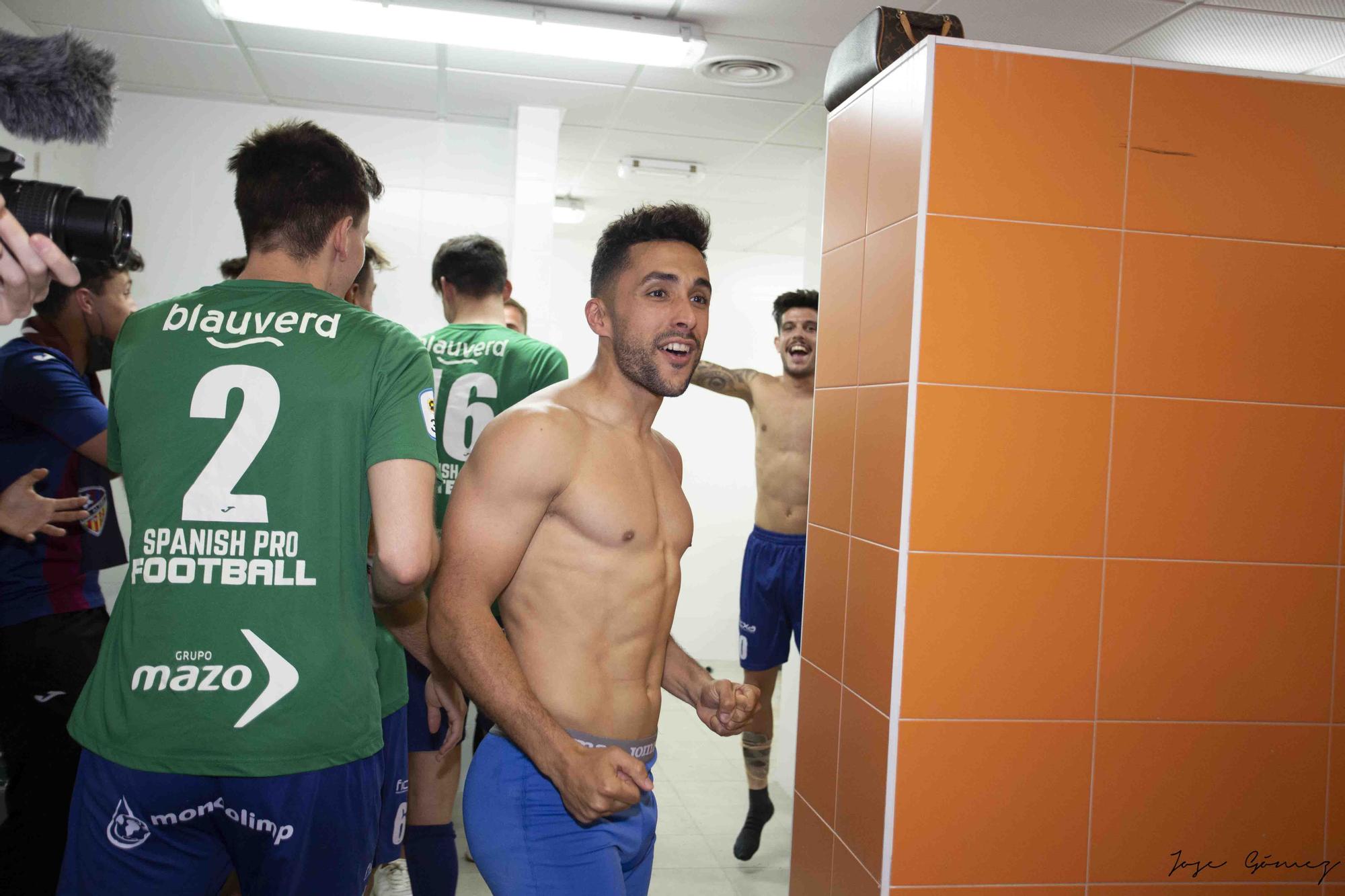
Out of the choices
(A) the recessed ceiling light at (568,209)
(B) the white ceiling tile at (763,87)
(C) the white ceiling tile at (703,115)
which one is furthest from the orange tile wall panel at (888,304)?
(A) the recessed ceiling light at (568,209)

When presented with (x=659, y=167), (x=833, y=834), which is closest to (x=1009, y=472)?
(x=833, y=834)

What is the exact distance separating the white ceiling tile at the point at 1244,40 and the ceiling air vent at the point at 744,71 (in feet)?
3.99

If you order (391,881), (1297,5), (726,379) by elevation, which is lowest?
(391,881)

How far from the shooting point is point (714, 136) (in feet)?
16.0

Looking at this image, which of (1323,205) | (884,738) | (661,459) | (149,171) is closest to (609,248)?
(661,459)

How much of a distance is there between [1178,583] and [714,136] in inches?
132

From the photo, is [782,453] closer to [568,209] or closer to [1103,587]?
[1103,587]

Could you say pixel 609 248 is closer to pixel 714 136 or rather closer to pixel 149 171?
pixel 714 136

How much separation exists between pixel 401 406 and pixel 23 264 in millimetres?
582

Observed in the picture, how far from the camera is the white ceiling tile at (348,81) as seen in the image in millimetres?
4078

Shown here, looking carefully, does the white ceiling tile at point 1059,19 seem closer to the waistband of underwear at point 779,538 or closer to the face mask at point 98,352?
the waistband of underwear at point 779,538

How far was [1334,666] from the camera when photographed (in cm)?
225

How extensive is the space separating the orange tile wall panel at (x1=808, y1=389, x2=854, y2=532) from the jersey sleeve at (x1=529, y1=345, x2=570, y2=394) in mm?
716

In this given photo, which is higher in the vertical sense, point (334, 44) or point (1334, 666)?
point (334, 44)
